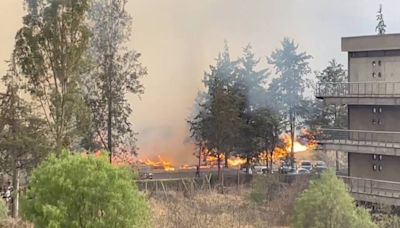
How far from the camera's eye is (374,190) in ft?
61.4

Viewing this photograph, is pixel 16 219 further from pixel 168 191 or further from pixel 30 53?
pixel 168 191

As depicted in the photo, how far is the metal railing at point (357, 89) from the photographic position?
1961 cm

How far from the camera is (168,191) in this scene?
22.5 metres

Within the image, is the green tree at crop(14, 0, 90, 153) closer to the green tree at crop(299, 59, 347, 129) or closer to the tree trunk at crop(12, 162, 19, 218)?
the tree trunk at crop(12, 162, 19, 218)

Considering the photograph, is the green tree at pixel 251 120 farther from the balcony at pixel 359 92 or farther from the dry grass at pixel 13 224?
the dry grass at pixel 13 224

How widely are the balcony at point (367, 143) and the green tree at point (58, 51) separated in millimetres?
8139

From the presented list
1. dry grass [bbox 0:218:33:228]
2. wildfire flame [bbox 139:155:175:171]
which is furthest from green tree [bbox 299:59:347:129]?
dry grass [bbox 0:218:33:228]

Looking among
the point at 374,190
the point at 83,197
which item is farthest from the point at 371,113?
the point at 83,197

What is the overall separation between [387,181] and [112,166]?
1166 centimetres

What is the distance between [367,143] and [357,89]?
2.11 metres

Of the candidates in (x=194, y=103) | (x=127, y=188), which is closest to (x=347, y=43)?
(x=127, y=188)

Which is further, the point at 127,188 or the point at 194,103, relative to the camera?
the point at 194,103

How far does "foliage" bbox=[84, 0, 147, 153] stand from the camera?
24.8m

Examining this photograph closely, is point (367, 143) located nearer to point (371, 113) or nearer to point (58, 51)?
point (371, 113)
